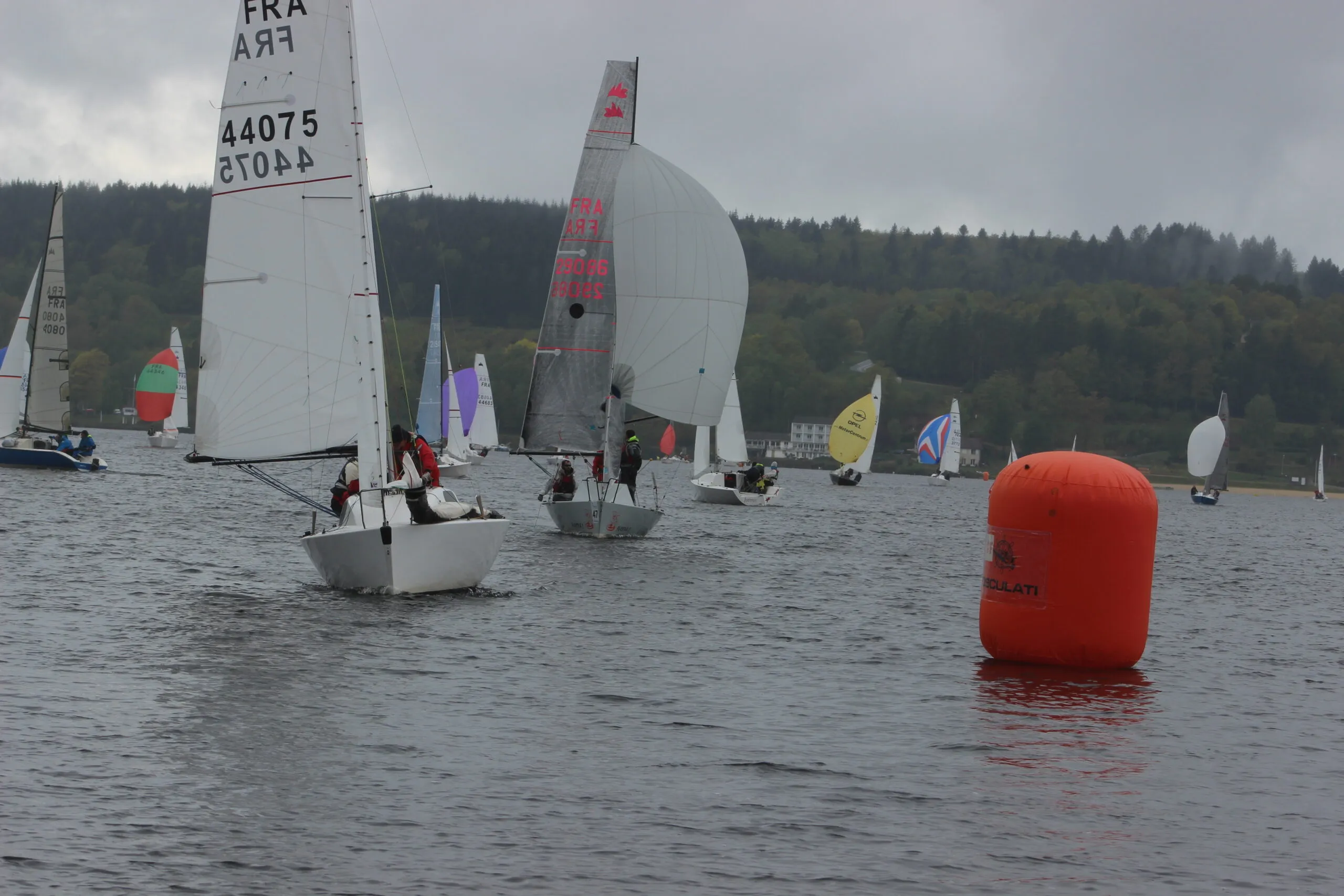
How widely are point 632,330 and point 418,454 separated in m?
11.3

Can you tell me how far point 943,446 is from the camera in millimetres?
111812

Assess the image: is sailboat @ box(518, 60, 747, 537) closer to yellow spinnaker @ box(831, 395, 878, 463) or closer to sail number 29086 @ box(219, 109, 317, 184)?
sail number 29086 @ box(219, 109, 317, 184)

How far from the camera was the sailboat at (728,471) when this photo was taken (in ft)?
170

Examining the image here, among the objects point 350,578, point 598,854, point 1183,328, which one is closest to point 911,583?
point 350,578

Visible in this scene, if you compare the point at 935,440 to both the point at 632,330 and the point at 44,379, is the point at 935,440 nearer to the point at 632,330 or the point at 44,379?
the point at 44,379

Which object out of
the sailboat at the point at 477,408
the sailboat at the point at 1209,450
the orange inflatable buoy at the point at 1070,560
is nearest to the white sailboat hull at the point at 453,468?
the sailboat at the point at 477,408

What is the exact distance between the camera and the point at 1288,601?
26094 mm

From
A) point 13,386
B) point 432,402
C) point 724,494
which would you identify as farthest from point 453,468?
point 13,386

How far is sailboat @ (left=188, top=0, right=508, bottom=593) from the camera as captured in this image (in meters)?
17.9

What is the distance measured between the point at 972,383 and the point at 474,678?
7213 inches

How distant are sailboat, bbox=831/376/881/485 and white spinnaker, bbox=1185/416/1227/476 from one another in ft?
60.5

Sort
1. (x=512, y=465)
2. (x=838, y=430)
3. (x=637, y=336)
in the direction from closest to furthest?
(x=637, y=336)
(x=838, y=430)
(x=512, y=465)

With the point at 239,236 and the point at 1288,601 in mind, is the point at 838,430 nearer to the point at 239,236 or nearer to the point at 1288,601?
the point at 1288,601

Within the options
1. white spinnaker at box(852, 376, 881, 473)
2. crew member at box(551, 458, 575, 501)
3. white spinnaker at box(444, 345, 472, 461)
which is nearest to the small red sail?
white spinnaker at box(852, 376, 881, 473)
